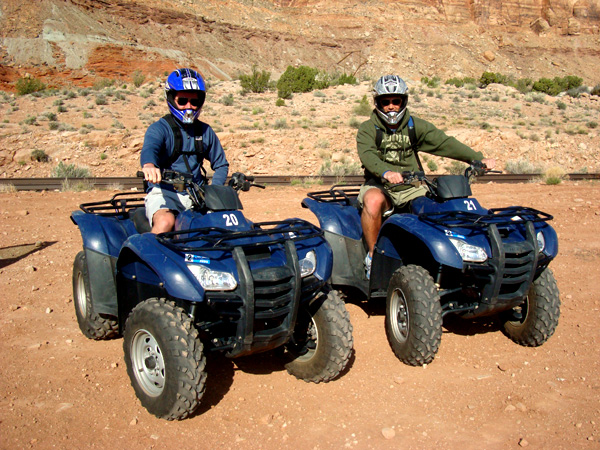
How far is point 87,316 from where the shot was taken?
5414mm

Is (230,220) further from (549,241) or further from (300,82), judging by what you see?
(300,82)

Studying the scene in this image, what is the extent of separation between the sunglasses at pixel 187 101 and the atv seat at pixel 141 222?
1078mm

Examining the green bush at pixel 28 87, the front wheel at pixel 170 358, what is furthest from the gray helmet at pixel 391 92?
the green bush at pixel 28 87

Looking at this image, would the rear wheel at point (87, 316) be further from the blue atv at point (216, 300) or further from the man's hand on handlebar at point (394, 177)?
the man's hand on handlebar at point (394, 177)

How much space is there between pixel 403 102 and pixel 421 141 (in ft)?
1.64

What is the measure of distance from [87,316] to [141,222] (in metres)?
1.07

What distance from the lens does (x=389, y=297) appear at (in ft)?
17.4

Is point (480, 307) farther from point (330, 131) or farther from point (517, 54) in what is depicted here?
point (517, 54)

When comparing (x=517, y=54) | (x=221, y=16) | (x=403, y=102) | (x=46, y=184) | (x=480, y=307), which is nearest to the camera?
(x=480, y=307)

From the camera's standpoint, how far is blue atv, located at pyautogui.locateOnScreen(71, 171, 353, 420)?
3.80m

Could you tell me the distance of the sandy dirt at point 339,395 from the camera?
382 cm

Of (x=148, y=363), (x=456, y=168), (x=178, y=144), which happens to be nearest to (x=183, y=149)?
(x=178, y=144)

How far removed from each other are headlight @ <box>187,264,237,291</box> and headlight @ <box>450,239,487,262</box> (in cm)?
199

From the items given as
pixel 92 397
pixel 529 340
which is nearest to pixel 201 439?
pixel 92 397
